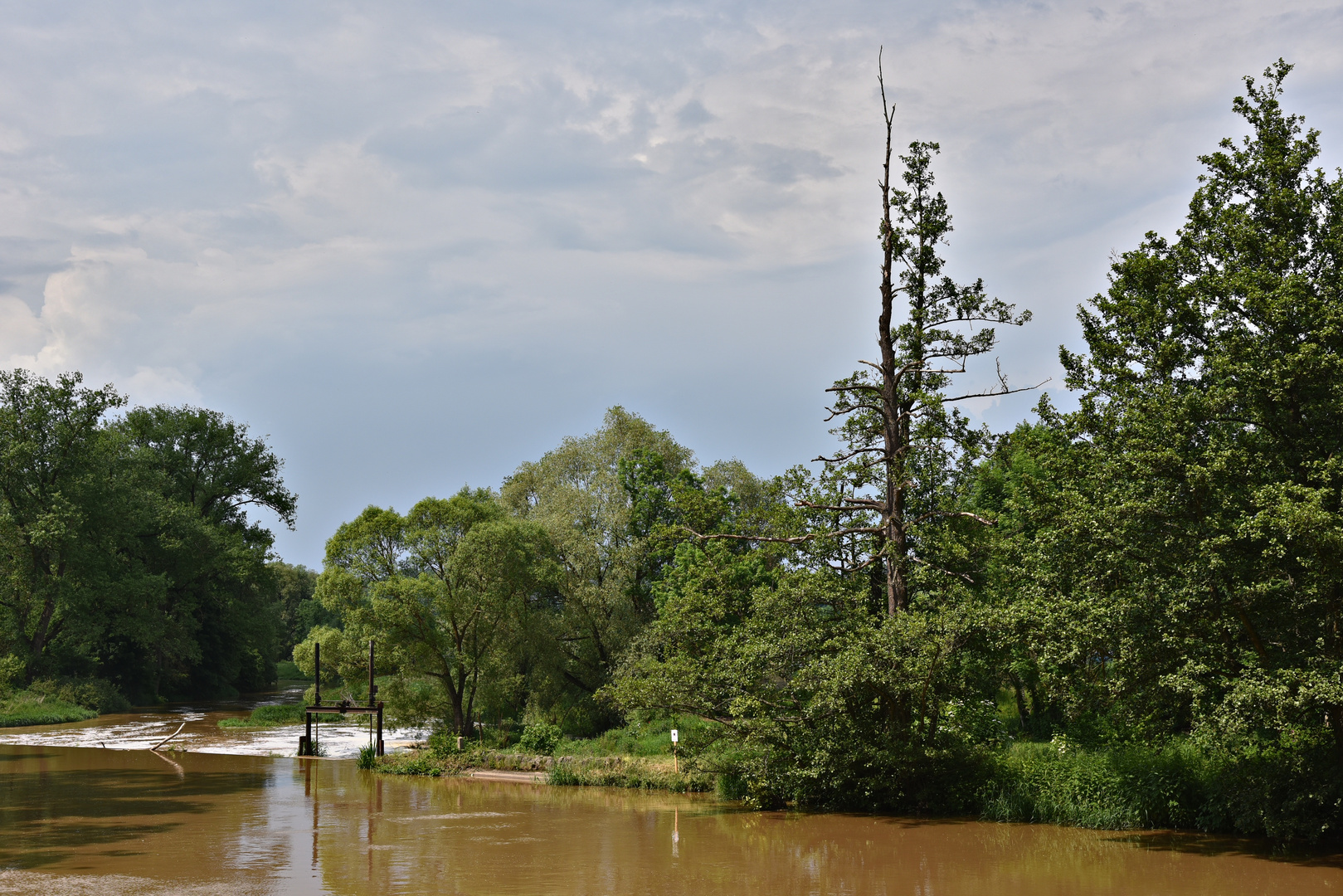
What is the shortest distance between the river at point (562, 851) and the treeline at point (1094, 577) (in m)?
1.25

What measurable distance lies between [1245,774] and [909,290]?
12.4 meters

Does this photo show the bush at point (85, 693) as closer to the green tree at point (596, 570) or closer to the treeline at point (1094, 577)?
the green tree at point (596, 570)

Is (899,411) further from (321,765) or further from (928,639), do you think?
(321,765)

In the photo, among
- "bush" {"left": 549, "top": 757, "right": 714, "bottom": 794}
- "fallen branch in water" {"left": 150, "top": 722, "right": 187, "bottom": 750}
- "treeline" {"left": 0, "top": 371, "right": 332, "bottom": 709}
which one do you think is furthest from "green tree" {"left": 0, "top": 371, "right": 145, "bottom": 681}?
"bush" {"left": 549, "top": 757, "right": 714, "bottom": 794}

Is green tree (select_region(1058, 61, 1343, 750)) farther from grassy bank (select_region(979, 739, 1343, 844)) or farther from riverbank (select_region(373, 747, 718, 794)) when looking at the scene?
riverbank (select_region(373, 747, 718, 794))

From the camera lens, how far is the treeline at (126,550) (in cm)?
5062

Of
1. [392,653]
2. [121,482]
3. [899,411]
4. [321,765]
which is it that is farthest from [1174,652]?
[121,482]

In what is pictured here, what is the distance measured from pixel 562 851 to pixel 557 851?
97 millimetres

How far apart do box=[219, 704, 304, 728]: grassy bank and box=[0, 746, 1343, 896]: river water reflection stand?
21030 mm

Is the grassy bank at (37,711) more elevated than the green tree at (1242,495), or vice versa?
the green tree at (1242,495)

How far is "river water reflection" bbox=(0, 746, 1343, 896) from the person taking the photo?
605 inches

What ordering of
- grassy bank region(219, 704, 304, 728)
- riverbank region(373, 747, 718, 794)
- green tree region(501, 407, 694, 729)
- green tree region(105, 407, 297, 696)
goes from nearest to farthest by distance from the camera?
riverbank region(373, 747, 718, 794) < green tree region(501, 407, 694, 729) < grassy bank region(219, 704, 304, 728) < green tree region(105, 407, 297, 696)

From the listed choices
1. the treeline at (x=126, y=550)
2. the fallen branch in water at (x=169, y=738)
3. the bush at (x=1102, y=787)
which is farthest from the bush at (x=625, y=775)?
the treeline at (x=126, y=550)

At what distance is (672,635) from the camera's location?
25.2m
